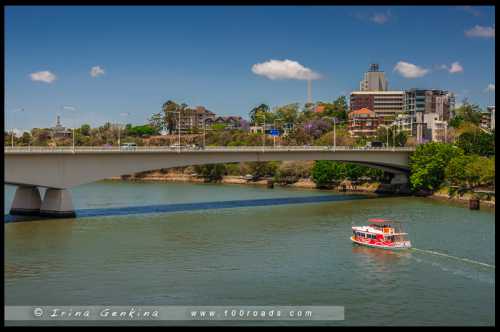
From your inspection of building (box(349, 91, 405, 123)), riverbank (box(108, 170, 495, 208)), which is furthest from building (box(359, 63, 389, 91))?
riverbank (box(108, 170, 495, 208))

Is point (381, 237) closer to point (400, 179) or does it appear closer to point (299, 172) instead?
point (400, 179)

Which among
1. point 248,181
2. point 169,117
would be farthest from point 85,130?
point 248,181

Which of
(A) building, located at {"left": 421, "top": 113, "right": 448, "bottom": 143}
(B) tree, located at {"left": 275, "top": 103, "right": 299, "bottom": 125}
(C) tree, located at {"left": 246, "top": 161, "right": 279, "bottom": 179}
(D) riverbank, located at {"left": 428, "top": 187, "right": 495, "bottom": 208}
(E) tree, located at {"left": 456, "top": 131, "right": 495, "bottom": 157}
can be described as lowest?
(D) riverbank, located at {"left": 428, "top": 187, "right": 495, "bottom": 208}

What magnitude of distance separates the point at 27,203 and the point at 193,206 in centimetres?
1214

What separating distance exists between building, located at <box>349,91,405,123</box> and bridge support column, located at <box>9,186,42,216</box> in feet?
339

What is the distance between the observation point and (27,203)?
1636 inches

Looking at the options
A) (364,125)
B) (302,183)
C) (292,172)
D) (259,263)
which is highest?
(364,125)

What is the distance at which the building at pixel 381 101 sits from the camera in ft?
455

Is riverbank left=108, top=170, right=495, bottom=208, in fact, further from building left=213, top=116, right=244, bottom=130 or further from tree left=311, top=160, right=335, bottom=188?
building left=213, top=116, right=244, bottom=130

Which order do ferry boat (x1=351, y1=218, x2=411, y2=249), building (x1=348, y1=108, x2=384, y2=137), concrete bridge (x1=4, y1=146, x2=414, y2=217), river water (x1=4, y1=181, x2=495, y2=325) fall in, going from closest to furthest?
1. river water (x1=4, y1=181, x2=495, y2=325)
2. ferry boat (x1=351, y1=218, x2=411, y2=249)
3. concrete bridge (x1=4, y1=146, x2=414, y2=217)
4. building (x1=348, y1=108, x2=384, y2=137)

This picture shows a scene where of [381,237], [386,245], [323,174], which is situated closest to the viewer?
[386,245]

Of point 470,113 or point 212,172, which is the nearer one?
point 212,172

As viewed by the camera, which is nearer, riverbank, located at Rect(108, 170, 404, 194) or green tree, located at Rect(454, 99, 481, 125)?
riverbank, located at Rect(108, 170, 404, 194)

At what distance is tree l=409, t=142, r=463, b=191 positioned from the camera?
192 feet
